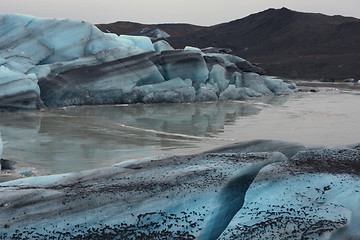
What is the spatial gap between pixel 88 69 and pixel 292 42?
139 ft

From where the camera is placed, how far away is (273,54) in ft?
174

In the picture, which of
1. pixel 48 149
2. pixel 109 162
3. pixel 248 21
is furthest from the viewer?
pixel 248 21

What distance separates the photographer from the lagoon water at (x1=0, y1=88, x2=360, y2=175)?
28.4ft

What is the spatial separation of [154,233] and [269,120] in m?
9.65

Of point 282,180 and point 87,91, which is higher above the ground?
point 282,180

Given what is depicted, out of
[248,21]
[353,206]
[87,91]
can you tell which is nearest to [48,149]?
[353,206]

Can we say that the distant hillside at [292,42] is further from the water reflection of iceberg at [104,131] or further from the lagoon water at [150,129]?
the water reflection of iceberg at [104,131]

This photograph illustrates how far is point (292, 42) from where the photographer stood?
55.4m

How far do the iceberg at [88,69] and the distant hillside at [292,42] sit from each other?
18823mm

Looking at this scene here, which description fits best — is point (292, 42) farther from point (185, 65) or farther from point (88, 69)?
point (88, 69)

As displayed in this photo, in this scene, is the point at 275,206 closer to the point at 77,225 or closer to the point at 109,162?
the point at 77,225

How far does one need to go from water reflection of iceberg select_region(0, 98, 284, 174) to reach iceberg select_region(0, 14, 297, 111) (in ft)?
2.32

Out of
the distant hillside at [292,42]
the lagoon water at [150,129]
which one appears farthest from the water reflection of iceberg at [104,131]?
the distant hillside at [292,42]

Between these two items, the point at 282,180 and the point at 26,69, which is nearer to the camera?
the point at 282,180
